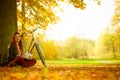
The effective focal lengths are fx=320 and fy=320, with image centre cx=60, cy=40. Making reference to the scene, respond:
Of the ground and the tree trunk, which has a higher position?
the tree trunk

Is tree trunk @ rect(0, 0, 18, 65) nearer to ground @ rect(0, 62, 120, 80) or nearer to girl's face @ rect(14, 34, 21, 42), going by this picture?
girl's face @ rect(14, 34, 21, 42)

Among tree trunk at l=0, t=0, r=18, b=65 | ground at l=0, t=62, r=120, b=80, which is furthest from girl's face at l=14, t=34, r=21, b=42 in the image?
tree trunk at l=0, t=0, r=18, b=65

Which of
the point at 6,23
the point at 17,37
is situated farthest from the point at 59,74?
the point at 6,23

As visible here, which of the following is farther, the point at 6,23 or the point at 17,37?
the point at 6,23

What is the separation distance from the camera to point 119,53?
5888cm

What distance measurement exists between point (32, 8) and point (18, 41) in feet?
41.0

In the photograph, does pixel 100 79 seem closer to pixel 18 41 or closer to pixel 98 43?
pixel 18 41

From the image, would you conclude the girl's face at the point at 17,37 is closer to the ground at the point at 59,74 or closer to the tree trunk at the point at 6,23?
Result: the ground at the point at 59,74

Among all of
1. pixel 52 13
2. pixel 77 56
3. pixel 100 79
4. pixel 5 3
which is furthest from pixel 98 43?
pixel 100 79

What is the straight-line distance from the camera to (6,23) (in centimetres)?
1270

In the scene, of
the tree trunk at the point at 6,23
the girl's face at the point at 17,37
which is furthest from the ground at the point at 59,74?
the tree trunk at the point at 6,23

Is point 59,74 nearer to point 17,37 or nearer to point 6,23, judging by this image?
point 17,37

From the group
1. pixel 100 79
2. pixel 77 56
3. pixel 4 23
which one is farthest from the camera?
pixel 77 56

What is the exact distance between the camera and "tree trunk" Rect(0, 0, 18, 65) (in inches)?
492
